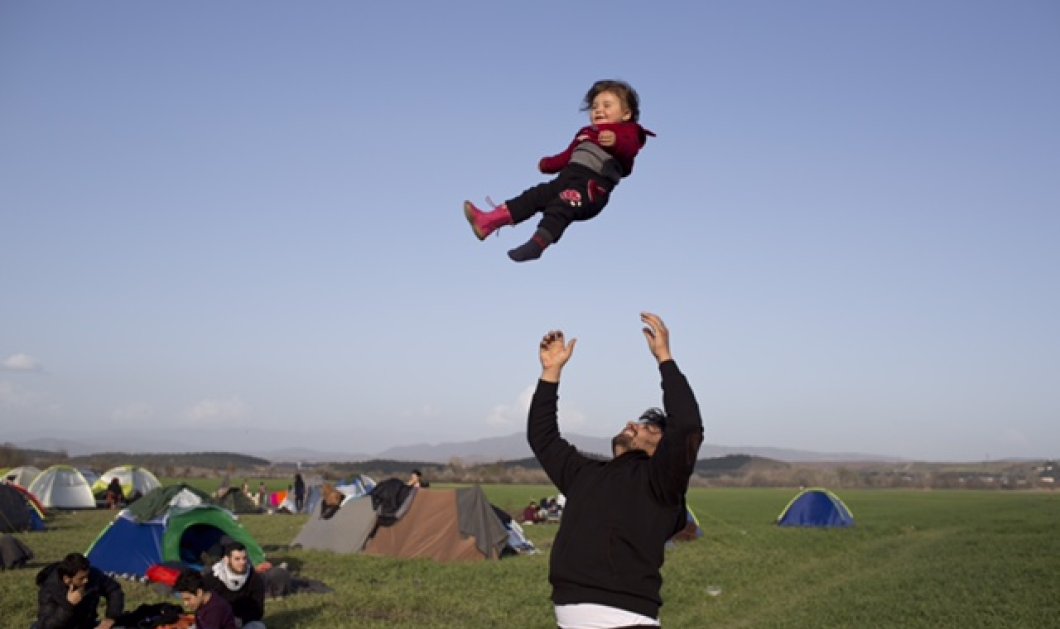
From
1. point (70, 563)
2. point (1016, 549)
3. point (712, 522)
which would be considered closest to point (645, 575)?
point (70, 563)

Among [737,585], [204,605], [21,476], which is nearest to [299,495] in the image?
[21,476]

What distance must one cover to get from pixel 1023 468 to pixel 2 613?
5254 inches

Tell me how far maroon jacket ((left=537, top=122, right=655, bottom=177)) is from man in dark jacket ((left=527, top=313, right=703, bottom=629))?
67cm

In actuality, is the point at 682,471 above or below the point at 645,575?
above

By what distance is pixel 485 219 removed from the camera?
422 cm

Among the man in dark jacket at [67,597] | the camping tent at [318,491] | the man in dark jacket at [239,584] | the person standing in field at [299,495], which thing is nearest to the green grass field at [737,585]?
the man in dark jacket at [239,584]

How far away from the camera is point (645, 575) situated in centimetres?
407

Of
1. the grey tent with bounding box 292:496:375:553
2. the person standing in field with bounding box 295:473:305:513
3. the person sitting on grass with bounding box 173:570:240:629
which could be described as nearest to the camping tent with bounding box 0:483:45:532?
the grey tent with bounding box 292:496:375:553

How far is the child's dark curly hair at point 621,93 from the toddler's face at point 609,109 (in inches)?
0.5

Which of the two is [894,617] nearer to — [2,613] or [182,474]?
[2,613]

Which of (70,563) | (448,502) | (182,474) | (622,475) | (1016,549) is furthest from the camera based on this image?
(182,474)

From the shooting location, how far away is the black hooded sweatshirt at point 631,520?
397 cm

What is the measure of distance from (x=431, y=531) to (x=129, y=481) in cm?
2672

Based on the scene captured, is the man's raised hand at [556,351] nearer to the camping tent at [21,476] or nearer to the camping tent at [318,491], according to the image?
the camping tent at [318,491]
